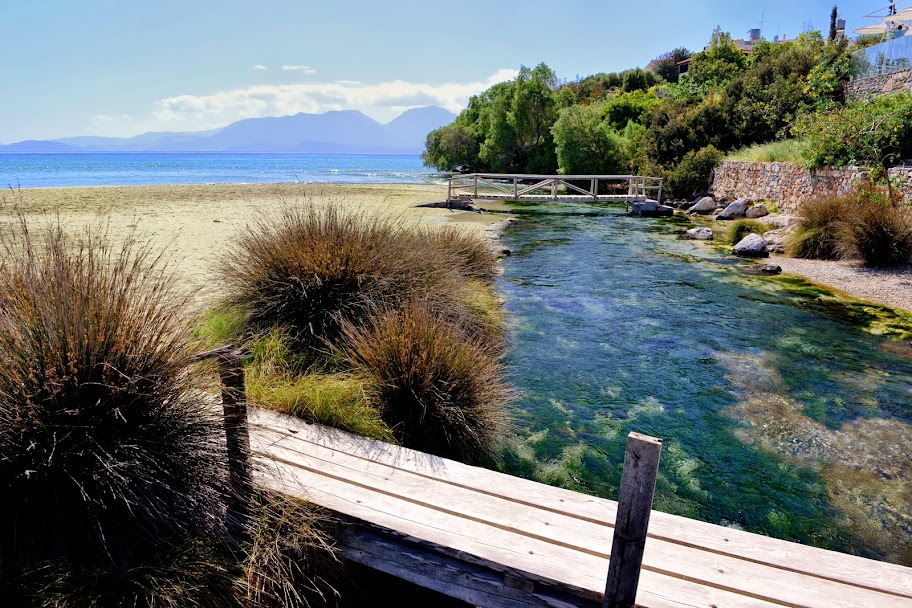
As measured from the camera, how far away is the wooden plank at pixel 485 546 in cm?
222

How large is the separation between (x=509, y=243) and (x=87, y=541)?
1219cm

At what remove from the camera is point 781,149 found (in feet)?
59.4

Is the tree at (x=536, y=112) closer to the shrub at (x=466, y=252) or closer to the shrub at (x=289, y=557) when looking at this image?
the shrub at (x=466, y=252)

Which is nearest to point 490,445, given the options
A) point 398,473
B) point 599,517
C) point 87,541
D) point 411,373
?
point 411,373

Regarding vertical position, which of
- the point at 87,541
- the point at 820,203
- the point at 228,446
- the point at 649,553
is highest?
the point at 820,203

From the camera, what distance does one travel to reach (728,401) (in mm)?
5355

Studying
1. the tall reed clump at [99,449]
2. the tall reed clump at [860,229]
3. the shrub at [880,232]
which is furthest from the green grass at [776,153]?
the tall reed clump at [99,449]

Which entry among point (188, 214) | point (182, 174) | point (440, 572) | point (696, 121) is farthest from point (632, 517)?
point (182, 174)

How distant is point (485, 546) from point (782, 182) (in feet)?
57.9

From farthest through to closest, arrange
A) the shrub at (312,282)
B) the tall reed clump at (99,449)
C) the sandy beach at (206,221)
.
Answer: the sandy beach at (206,221), the shrub at (312,282), the tall reed clump at (99,449)

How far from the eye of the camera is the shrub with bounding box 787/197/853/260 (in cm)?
1112

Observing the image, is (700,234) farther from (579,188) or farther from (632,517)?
(632,517)

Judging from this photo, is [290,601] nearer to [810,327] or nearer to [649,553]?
[649,553]

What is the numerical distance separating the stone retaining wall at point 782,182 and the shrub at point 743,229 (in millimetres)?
956
